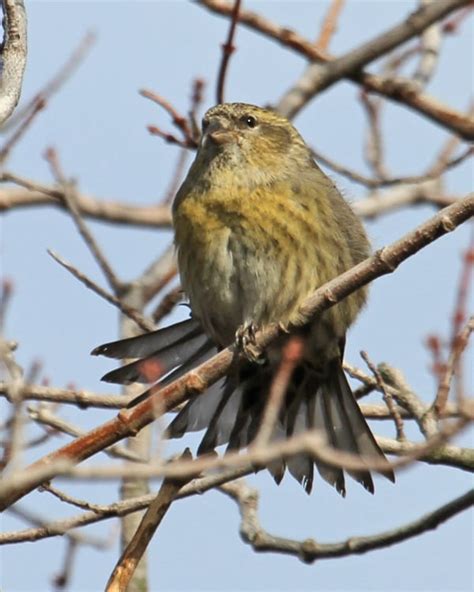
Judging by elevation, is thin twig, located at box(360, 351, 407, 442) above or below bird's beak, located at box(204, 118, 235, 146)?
below

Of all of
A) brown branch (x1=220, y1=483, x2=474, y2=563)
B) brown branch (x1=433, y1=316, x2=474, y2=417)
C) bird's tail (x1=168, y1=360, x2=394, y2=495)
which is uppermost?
bird's tail (x1=168, y1=360, x2=394, y2=495)

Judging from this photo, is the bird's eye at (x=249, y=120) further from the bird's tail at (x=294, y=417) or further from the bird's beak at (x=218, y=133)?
the bird's tail at (x=294, y=417)

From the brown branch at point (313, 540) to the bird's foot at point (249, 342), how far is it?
480mm

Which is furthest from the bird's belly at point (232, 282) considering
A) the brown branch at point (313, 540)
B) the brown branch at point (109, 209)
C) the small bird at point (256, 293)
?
the brown branch at point (109, 209)

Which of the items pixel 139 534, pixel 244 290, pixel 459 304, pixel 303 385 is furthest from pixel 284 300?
pixel 459 304

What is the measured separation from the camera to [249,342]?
14.6 ft

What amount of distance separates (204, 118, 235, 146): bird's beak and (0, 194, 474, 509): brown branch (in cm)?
164

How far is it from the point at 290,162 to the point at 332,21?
1.48m

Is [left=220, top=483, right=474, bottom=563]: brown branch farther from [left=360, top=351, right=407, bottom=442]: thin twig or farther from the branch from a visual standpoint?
the branch

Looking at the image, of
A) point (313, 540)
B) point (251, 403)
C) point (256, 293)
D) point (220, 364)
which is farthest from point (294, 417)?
point (220, 364)

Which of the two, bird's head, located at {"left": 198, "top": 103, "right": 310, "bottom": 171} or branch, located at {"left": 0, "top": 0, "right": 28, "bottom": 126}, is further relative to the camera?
bird's head, located at {"left": 198, "top": 103, "right": 310, "bottom": 171}

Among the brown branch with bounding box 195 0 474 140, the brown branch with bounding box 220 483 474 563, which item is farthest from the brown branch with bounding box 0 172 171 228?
the brown branch with bounding box 220 483 474 563

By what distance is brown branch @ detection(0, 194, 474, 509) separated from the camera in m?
A: 3.21

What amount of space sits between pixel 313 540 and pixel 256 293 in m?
1.03
